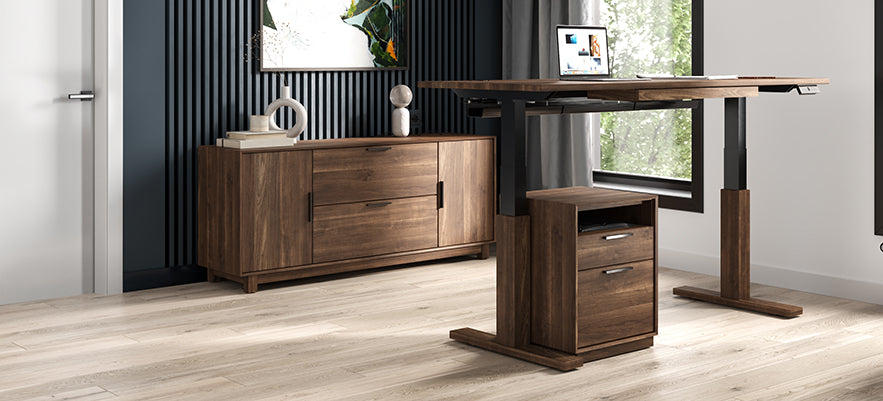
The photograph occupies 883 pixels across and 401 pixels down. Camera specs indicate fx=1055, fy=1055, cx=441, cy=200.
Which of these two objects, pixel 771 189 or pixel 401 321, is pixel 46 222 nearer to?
pixel 401 321

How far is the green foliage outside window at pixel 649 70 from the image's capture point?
526cm

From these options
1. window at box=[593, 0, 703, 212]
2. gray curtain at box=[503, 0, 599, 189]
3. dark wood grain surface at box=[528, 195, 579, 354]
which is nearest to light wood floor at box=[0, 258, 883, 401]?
dark wood grain surface at box=[528, 195, 579, 354]

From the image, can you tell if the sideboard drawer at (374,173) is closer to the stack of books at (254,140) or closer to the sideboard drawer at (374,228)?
the sideboard drawer at (374,228)

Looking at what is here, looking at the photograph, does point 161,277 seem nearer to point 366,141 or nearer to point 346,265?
point 346,265

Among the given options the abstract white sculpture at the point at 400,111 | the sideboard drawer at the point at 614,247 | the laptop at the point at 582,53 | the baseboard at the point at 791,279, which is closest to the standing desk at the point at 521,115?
the laptop at the point at 582,53

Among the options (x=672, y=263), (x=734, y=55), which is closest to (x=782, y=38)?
(x=734, y=55)

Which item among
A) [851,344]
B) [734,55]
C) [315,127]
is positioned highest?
[734,55]

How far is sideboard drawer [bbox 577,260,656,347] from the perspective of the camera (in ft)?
11.5

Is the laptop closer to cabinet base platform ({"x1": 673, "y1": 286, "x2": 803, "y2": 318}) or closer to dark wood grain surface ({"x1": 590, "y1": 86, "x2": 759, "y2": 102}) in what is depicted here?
dark wood grain surface ({"x1": 590, "y1": 86, "x2": 759, "y2": 102})

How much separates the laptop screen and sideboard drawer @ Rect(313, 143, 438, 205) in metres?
1.36

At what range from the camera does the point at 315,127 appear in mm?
5230

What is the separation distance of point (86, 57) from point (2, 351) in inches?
57.7

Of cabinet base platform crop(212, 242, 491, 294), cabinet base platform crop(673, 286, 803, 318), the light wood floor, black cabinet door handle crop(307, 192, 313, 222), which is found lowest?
the light wood floor

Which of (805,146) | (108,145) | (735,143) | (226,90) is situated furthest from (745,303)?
(108,145)
